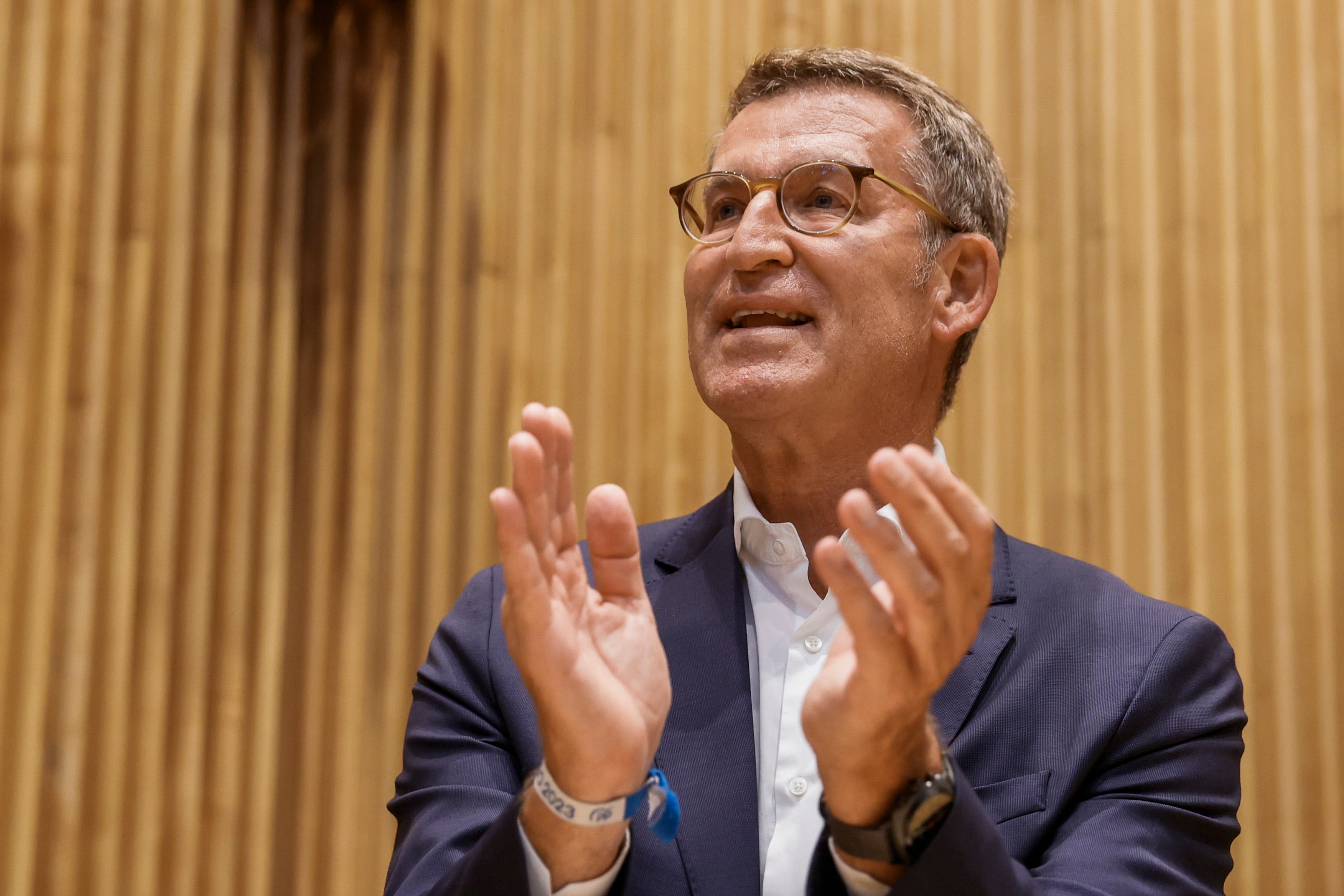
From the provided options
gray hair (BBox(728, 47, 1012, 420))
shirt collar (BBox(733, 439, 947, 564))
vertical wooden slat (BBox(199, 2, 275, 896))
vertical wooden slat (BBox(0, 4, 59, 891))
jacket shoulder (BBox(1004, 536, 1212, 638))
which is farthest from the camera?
vertical wooden slat (BBox(199, 2, 275, 896))

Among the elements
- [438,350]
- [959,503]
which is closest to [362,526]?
[438,350]

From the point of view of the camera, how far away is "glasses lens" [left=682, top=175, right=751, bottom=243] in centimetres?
164

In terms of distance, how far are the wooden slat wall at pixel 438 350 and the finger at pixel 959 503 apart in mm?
1166

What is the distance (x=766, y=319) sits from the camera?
5.18ft

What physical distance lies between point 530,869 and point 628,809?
0.36 ft

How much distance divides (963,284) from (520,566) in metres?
0.96

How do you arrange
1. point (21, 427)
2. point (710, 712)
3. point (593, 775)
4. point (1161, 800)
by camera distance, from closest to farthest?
1. point (593, 775)
2. point (1161, 800)
3. point (710, 712)
4. point (21, 427)

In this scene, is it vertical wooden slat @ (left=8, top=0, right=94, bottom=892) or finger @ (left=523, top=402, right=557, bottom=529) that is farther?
vertical wooden slat @ (left=8, top=0, right=94, bottom=892)

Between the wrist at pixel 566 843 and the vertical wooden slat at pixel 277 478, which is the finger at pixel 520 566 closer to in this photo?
the wrist at pixel 566 843

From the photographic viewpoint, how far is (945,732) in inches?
52.8

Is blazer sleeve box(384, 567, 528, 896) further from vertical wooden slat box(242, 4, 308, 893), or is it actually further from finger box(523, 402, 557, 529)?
vertical wooden slat box(242, 4, 308, 893)

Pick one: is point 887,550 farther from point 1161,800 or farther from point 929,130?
point 929,130

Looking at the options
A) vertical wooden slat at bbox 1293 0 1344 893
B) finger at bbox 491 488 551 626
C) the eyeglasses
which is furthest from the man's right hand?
vertical wooden slat at bbox 1293 0 1344 893

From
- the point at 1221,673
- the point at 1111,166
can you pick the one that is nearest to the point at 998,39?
the point at 1111,166
